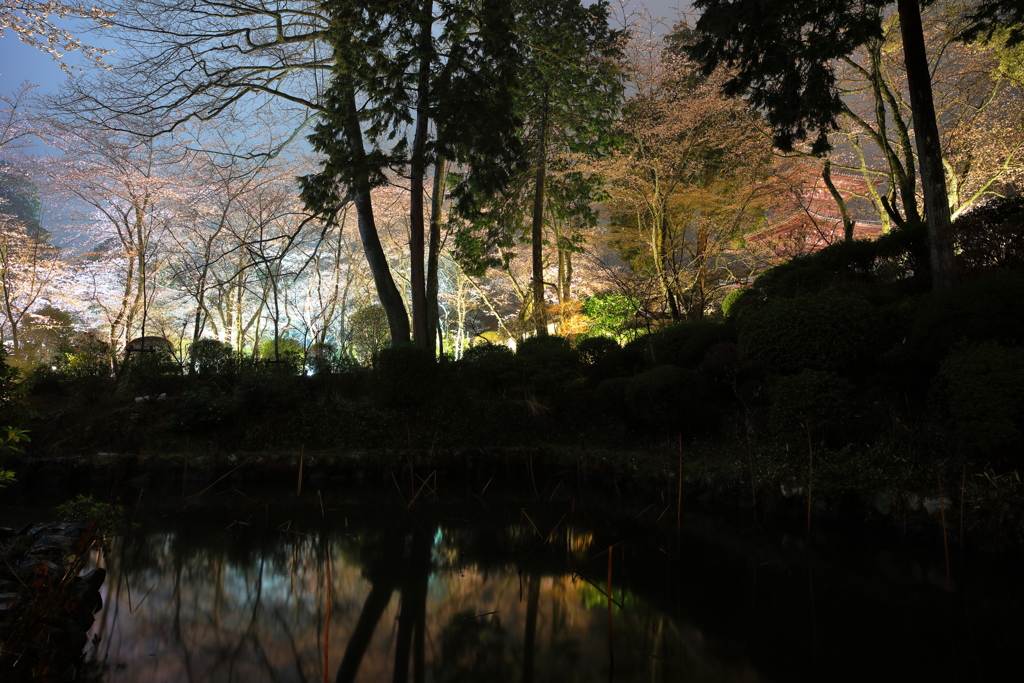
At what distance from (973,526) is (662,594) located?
8.31 feet

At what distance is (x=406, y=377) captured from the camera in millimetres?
8680

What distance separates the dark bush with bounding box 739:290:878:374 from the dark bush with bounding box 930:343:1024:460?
118 centimetres

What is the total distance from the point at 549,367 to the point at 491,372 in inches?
39.4

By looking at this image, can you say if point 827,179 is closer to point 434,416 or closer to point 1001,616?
point 434,416

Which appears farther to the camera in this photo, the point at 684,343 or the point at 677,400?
the point at 684,343

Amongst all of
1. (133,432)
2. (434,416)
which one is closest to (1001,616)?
(434,416)

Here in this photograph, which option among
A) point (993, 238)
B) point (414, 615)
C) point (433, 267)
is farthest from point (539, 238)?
point (414, 615)

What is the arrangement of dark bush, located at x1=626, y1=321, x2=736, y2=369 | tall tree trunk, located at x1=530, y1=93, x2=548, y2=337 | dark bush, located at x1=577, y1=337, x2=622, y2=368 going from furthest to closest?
tall tree trunk, located at x1=530, y1=93, x2=548, y2=337 < dark bush, located at x1=577, y1=337, x2=622, y2=368 < dark bush, located at x1=626, y1=321, x2=736, y2=369

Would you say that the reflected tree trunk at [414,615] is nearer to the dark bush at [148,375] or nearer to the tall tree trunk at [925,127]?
the tall tree trunk at [925,127]

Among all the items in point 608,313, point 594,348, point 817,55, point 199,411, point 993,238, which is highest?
point 817,55

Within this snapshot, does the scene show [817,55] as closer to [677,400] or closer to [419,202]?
[677,400]

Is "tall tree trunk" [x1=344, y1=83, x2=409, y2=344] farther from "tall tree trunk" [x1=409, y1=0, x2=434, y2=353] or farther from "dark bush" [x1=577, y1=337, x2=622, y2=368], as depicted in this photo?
"dark bush" [x1=577, y1=337, x2=622, y2=368]

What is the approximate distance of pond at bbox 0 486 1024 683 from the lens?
2.83 meters

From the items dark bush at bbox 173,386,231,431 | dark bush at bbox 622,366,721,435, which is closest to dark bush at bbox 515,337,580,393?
dark bush at bbox 622,366,721,435
